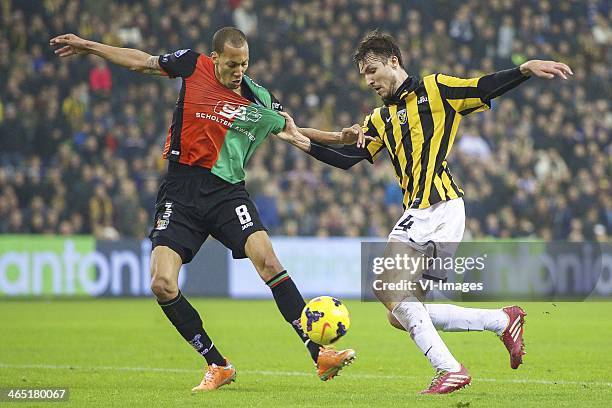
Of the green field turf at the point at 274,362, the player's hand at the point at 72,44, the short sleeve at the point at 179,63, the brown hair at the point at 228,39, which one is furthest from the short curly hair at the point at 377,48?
the green field turf at the point at 274,362

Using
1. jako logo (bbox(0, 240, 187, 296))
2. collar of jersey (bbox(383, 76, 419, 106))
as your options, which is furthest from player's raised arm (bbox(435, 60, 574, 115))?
jako logo (bbox(0, 240, 187, 296))

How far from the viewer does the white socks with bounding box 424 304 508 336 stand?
7215 mm

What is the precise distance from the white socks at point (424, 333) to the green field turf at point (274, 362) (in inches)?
8.8

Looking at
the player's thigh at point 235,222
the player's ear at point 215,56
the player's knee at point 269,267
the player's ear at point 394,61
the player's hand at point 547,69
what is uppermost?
the player's ear at point 215,56

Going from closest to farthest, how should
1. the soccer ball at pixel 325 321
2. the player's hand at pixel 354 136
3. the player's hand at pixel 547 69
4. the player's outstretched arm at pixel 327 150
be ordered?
the player's hand at pixel 547 69, the soccer ball at pixel 325 321, the player's hand at pixel 354 136, the player's outstretched arm at pixel 327 150

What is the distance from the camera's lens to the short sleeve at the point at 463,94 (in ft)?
23.0

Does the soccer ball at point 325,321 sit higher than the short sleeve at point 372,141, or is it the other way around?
the short sleeve at point 372,141

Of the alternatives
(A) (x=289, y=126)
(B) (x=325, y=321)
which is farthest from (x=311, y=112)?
(B) (x=325, y=321)

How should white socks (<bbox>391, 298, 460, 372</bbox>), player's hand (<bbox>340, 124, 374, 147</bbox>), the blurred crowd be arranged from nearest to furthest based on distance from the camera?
white socks (<bbox>391, 298, 460, 372</bbox>), player's hand (<bbox>340, 124, 374, 147</bbox>), the blurred crowd

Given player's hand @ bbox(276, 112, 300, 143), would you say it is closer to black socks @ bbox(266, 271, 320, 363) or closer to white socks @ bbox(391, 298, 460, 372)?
black socks @ bbox(266, 271, 320, 363)

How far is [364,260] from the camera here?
16.6 m

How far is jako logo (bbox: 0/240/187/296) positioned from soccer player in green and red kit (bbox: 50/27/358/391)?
34.0 ft

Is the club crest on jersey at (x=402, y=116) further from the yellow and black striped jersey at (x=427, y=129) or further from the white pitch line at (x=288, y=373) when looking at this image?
the white pitch line at (x=288, y=373)

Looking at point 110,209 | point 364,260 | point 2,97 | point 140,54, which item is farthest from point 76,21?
point 140,54
